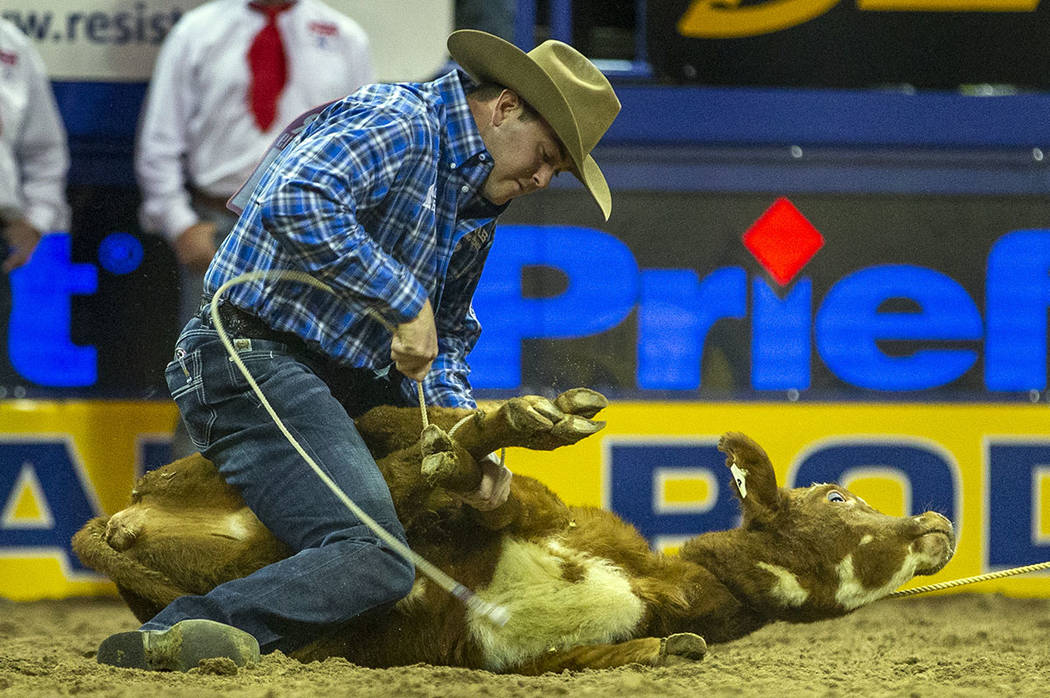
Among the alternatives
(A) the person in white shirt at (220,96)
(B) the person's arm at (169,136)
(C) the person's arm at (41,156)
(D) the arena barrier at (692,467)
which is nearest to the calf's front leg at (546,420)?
(D) the arena barrier at (692,467)

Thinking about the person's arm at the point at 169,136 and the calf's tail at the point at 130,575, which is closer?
the calf's tail at the point at 130,575

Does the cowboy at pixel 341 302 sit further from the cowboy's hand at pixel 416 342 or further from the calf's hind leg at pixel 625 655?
the calf's hind leg at pixel 625 655

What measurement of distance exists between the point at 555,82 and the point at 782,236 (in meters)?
1.98

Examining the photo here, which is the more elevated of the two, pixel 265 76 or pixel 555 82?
pixel 265 76

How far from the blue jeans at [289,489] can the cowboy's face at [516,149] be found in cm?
59

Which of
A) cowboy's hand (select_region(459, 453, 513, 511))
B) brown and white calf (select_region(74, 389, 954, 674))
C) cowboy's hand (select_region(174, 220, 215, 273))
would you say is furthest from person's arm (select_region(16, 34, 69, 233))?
cowboy's hand (select_region(459, 453, 513, 511))

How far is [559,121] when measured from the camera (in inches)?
108

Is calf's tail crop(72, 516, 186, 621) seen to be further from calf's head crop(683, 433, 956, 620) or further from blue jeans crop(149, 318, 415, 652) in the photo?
calf's head crop(683, 433, 956, 620)

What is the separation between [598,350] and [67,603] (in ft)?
6.66

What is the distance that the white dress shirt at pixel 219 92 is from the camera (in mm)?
4273

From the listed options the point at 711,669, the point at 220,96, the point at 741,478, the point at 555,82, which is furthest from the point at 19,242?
the point at 711,669

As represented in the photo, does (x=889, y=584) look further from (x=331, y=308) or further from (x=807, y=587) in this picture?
(x=331, y=308)

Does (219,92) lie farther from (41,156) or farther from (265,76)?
(41,156)

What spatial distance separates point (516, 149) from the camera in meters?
2.80
